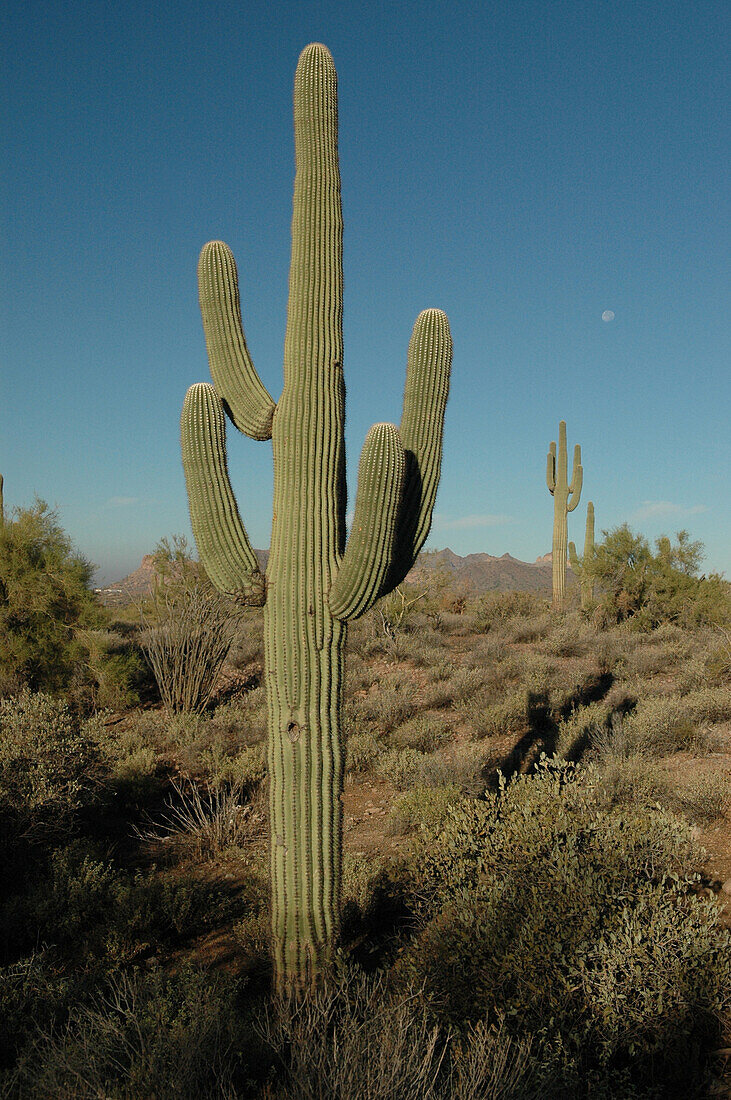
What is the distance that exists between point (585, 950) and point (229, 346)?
4.41m

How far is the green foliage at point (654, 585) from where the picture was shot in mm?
17484

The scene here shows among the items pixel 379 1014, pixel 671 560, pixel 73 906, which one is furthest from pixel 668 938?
pixel 671 560

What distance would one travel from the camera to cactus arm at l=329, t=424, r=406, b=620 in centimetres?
433

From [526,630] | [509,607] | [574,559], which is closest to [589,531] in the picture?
[574,559]

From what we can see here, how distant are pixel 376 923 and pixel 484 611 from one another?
16024 mm

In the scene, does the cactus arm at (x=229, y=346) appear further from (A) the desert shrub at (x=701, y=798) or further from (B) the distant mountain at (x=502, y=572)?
(B) the distant mountain at (x=502, y=572)

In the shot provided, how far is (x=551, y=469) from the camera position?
21.9 m

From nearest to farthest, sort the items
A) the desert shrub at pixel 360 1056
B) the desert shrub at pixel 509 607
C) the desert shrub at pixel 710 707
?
the desert shrub at pixel 360 1056 → the desert shrub at pixel 710 707 → the desert shrub at pixel 509 607

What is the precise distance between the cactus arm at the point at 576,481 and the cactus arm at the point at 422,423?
1701cm

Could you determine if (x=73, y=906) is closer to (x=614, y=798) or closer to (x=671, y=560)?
(x=614, y=798)

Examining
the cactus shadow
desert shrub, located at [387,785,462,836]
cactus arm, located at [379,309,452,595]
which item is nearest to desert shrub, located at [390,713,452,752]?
the cactus shadow

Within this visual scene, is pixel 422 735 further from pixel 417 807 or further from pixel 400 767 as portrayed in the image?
pixel 417 807

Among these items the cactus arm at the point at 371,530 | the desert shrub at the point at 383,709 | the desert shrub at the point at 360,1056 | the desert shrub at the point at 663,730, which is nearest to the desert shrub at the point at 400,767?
the desert shrub at the point at 383,709

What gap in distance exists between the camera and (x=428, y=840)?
5.01m
